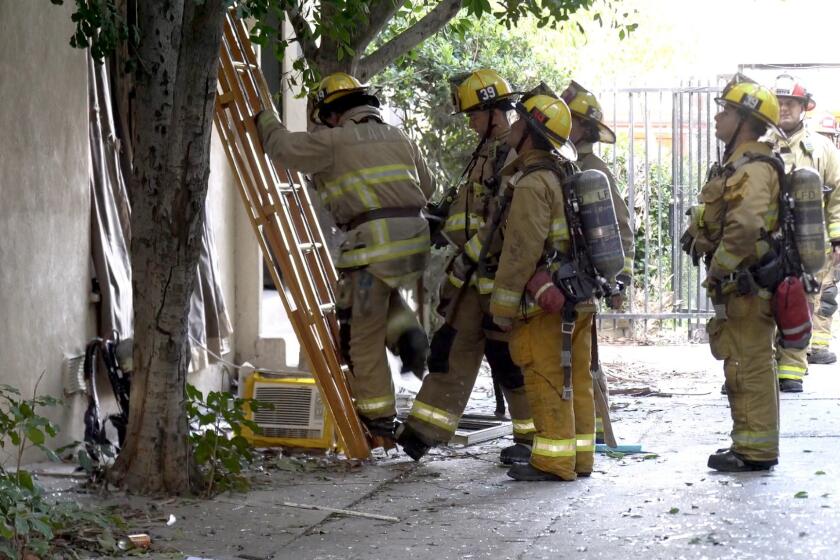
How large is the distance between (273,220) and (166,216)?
3.40ft

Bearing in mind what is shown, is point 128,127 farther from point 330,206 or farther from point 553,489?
point 553,489

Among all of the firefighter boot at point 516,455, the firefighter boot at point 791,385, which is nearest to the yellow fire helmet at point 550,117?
the firefighter boot at point 516,455

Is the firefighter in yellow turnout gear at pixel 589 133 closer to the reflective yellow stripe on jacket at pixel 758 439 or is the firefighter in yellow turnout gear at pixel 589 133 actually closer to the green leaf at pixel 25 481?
the reflective yellow stripe on jacket at pixel 758 439

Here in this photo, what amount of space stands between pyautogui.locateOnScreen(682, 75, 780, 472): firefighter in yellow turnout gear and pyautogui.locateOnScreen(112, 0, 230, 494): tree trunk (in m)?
2.76

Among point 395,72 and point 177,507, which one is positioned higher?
point 395,72

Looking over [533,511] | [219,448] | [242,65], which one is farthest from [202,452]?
[242,65]

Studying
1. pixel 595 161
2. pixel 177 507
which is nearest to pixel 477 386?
pixel 595 161

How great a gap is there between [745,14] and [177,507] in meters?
25.1

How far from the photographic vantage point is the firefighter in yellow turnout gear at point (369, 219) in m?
6.62

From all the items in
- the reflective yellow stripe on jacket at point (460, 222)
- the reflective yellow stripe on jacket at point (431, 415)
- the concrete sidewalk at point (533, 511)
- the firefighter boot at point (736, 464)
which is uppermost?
the reflective yellow stripe on jacket at point (460, 222)

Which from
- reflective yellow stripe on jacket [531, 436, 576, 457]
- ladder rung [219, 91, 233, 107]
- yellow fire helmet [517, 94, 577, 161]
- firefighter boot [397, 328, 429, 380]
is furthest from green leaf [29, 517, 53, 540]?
yellow fire helmet [517, 94, 577, 161]

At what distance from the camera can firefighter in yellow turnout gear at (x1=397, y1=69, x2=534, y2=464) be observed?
6824mm

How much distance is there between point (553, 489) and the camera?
6301mm

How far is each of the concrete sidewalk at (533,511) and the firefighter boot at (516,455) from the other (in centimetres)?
8
